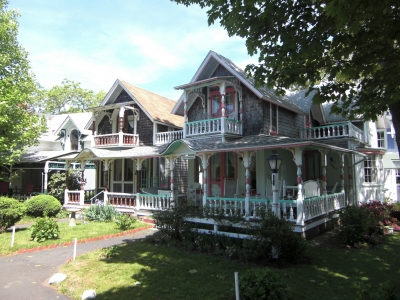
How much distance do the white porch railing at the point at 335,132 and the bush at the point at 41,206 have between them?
15.4 m

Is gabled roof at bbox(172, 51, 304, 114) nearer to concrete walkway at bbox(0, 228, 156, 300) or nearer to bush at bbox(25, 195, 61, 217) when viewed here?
concrete walkway at bbox(0, 228, 156, 300)

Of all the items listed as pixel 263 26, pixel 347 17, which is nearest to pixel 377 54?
pixel 347 17

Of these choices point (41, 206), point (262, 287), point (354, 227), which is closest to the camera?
point (262, 287)

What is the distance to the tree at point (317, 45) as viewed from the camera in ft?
20.5

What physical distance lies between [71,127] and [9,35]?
820 centimetres

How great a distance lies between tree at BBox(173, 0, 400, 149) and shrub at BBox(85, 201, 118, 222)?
1216 cm

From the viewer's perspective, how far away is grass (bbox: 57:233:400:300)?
22.1 ft

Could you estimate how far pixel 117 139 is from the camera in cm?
2069

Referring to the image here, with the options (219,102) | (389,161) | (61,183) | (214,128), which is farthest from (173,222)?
(389,161)

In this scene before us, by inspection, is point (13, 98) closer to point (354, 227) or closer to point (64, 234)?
point (64, 234)

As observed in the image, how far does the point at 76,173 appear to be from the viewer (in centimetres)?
2403

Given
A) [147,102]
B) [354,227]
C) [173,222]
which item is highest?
[147,102]

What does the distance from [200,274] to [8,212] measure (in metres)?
9.95

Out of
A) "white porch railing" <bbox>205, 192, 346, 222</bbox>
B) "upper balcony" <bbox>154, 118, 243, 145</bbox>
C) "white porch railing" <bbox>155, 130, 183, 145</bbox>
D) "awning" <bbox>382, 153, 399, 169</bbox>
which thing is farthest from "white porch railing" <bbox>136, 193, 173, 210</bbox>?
"awning" <bbox>382, 153, 399, 169</bbox>
